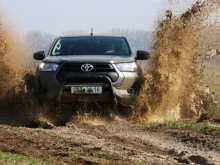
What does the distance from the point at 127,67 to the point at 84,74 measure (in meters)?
0.87

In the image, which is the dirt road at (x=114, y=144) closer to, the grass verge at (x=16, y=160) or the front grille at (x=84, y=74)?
the grass verge at (x=16, y=160)

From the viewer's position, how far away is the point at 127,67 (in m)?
10.4

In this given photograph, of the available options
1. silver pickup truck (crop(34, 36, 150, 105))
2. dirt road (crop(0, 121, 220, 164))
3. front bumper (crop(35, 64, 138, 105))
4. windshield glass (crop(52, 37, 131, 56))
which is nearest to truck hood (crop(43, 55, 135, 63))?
silver pickup truck (crop(34, 36, 150, 105))

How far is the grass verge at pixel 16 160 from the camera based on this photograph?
6271mm

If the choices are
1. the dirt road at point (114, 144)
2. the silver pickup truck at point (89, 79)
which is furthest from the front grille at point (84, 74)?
the dirt road at point (114, 144)

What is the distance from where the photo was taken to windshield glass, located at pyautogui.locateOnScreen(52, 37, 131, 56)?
1121 centimetres

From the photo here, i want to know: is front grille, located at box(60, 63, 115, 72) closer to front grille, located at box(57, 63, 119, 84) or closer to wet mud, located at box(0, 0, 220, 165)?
front grille, located at box(57, 63, 119, 84)

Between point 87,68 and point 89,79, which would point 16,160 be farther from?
point 87,68

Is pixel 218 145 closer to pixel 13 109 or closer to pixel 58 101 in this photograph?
pixel 58 101

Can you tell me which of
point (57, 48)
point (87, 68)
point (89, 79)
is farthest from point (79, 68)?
point (57, 48)

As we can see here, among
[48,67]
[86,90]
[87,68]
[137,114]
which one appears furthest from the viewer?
[137,114]

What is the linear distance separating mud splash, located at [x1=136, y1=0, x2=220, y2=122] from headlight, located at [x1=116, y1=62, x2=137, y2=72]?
0.57m

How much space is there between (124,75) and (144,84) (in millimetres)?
788

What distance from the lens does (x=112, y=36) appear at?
39.2 feet
